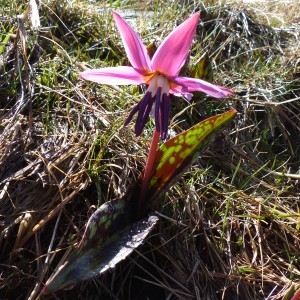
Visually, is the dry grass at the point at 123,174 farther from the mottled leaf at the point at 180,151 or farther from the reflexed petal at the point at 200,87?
the reflexed petal at the point at 200,87

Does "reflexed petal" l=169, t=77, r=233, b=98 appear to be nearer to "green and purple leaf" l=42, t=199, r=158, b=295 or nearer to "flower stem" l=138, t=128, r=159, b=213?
"flower stem" l=138, t=128, r=159, b=213

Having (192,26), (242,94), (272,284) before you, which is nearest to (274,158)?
(242,94)

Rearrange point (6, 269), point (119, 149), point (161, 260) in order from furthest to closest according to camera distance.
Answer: point (119, 149)
point (161, 260)
point (6, 269)

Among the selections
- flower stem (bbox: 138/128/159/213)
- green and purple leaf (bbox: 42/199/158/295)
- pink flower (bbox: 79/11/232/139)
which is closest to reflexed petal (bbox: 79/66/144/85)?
pink flower (bbox: 79/11/232/139)

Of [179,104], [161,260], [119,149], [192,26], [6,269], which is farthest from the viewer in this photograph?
[179,104]

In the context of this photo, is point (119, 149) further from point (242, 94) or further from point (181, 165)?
point (242, 94)

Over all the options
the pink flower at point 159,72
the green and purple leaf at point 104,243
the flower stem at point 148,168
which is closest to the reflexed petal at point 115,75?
the pink flower at point 159,72

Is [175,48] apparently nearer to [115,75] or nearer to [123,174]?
[115,75]
